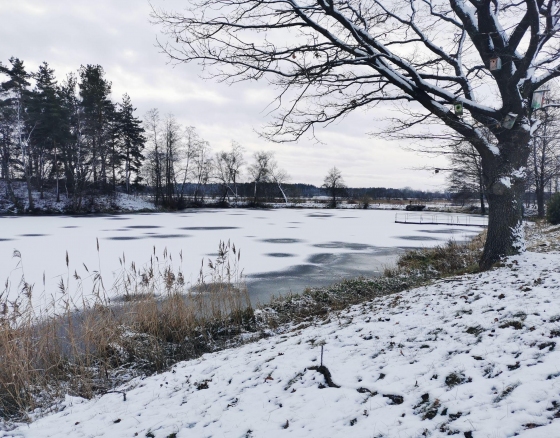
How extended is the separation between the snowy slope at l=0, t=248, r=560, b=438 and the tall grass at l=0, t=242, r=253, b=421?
1.83 feet

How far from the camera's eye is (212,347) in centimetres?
569

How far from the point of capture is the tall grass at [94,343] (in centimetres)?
419

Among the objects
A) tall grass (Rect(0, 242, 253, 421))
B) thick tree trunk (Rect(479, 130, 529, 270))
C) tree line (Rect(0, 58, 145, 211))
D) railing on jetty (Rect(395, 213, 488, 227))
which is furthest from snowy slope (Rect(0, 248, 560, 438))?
tree line (Rect(0, 58, 145, 211))

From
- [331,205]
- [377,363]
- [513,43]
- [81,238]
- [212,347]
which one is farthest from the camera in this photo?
[331,205]

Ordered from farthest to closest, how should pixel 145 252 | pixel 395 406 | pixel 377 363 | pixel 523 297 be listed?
pixel 145 252, pixel 523 297, pixel 377 363, pixel 395 406

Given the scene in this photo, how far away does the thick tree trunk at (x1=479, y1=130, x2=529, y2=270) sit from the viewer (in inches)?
277

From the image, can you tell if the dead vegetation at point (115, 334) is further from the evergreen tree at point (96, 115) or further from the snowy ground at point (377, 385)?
the evergreen tree at point (96, 115)

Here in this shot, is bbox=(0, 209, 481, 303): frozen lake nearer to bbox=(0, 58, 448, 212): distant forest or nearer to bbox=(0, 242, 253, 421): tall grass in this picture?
bbox=(0, 242, 253, 421): tall grass

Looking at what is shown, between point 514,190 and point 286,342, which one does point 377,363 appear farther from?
point 514,190

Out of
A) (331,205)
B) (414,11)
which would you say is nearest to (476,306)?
(414,11)

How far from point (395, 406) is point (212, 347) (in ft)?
12.3

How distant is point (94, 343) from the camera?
522 centimetres

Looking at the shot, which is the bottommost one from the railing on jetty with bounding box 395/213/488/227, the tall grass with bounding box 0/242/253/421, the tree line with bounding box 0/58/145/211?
the tall grass with bounding box 0/242/253/421

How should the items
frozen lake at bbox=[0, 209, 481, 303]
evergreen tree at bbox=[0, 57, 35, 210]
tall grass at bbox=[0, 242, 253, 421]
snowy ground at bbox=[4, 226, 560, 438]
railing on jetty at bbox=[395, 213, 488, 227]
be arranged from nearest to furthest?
snowy ground at bbox=[4, 226, 560, 438] < tall grass at bbox=[0, 242, 253, 421] < frozen lake at bbox=[0, 209, 481, 303] < railing on jetty at bbox=[395, 213, 488, 227] < evergreen tree at bbox=[0, 57, 35, 210]
